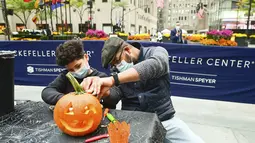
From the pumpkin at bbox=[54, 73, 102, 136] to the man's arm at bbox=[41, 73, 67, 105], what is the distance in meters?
0.56

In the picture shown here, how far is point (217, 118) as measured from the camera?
A: 4301 millimetres

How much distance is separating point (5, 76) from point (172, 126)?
4.37 feet

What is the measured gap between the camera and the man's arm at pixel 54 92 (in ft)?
6.08

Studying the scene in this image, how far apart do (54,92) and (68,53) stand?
1.23ft

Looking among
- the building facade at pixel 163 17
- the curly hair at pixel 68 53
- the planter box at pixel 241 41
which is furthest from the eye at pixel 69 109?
the building facade at pixel 163 17

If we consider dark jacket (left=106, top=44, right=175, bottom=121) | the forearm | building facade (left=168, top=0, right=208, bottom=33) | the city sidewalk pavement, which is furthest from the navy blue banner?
building facade (left=168, top=0, right=208, bottom=33)

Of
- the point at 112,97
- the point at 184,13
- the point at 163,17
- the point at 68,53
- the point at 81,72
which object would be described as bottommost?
the point at 112,97

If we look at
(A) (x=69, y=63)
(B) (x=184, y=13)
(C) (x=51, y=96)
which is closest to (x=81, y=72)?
(A) (x=69, y=63)

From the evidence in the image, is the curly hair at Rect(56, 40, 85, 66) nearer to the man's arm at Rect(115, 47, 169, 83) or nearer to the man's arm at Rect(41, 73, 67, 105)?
the man's arm at Rect(41, 73, 67, 105)

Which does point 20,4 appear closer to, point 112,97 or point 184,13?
point 112,97

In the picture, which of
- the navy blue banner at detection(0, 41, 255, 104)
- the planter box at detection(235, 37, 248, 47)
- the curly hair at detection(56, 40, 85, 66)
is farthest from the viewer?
the planter box at detection(235, 37, 248, 47)

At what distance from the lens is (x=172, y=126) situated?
183cm

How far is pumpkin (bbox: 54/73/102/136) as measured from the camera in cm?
128

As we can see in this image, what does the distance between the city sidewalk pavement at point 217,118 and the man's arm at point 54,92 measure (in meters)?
2.44
